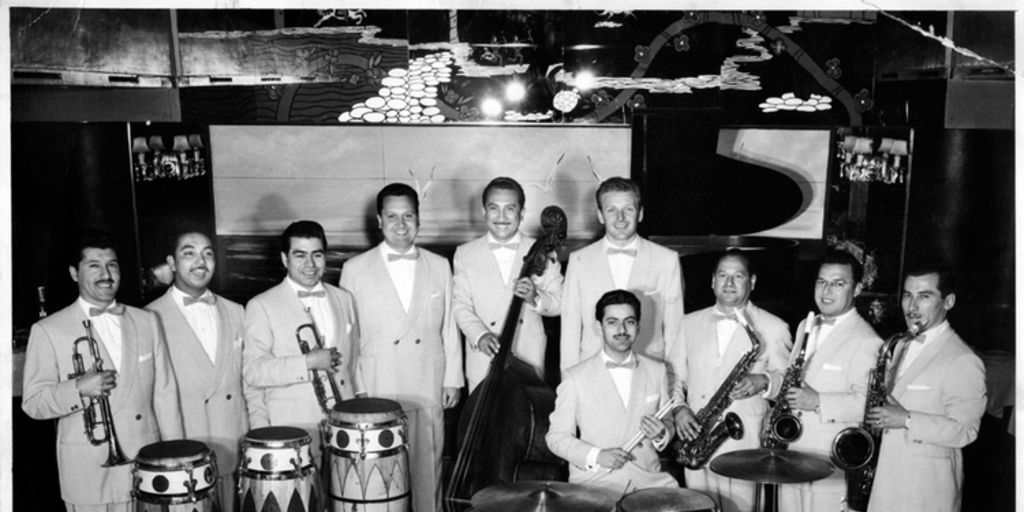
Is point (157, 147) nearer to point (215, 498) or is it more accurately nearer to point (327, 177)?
point (327, 177)

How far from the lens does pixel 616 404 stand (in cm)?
585

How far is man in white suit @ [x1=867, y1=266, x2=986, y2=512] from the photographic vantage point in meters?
5.98

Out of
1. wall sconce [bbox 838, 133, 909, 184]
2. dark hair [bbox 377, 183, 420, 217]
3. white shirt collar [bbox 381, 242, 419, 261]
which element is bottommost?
white shirt collar [bbox 381, 242, 419, 261]

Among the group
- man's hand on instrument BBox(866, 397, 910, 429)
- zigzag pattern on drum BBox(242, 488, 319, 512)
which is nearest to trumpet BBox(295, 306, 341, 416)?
zigzag pattern on drum BBox(242, 488, 319, 512)

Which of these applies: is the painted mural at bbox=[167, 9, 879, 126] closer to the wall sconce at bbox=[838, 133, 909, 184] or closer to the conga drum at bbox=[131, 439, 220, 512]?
the wall sconce at bbox=[838, 133, 909, 184]

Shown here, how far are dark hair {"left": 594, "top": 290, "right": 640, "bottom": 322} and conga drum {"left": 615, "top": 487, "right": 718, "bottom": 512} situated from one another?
1015 millimetres

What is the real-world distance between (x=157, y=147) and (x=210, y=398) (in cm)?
139

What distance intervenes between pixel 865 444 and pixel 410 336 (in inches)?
98.4

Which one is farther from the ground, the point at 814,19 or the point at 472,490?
the point at 814,19

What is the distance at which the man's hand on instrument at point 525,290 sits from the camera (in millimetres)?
6145

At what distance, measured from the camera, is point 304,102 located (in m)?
6.26

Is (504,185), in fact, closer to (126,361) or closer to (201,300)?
(201,300)

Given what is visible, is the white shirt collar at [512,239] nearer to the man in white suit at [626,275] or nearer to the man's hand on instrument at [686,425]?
the man in white suit at [626,275]

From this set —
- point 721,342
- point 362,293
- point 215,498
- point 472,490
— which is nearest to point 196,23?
point 362,293
